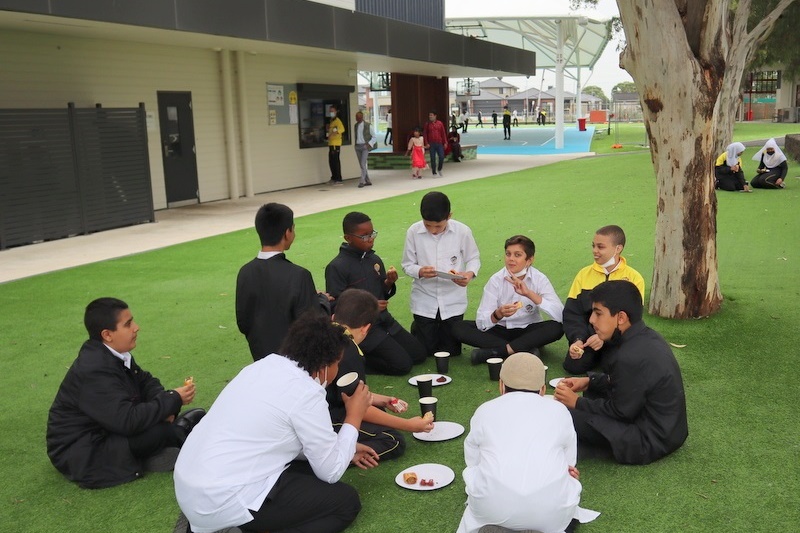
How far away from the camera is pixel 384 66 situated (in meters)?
22.1

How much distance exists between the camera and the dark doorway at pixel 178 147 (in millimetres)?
15375

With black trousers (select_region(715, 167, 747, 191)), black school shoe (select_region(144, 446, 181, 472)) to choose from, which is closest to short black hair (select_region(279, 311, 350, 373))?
black school shoe (select_region(144, 446, 181, 472))

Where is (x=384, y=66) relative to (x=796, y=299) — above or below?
above

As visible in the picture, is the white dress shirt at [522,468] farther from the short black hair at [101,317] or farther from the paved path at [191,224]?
the paved path at [191,224]

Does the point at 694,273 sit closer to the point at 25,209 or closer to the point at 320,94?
the point at 25,209

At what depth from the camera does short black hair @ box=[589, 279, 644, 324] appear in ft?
13.6

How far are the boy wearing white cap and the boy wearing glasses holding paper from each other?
2.31 metres

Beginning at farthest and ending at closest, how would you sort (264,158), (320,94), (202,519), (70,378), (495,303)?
(320,94)
(264,158)
(495,303)
(70,378)
(202,519)

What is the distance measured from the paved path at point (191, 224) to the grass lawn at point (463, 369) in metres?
0.64

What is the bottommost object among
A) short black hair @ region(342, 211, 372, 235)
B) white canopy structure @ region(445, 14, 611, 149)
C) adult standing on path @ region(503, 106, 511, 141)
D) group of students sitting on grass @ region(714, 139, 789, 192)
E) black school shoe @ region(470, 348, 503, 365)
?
black school shoe @ region(470, 348, 503, 365)

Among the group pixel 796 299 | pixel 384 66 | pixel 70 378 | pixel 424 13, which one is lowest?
pixel 796 299

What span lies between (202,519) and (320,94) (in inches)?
696

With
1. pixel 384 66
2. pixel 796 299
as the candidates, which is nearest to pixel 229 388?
pixel 796 299

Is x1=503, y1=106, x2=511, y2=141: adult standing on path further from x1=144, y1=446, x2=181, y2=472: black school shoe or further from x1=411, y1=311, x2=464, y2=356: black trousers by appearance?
x1=144, y1=446, x2=181, y2=472: black school shoe
